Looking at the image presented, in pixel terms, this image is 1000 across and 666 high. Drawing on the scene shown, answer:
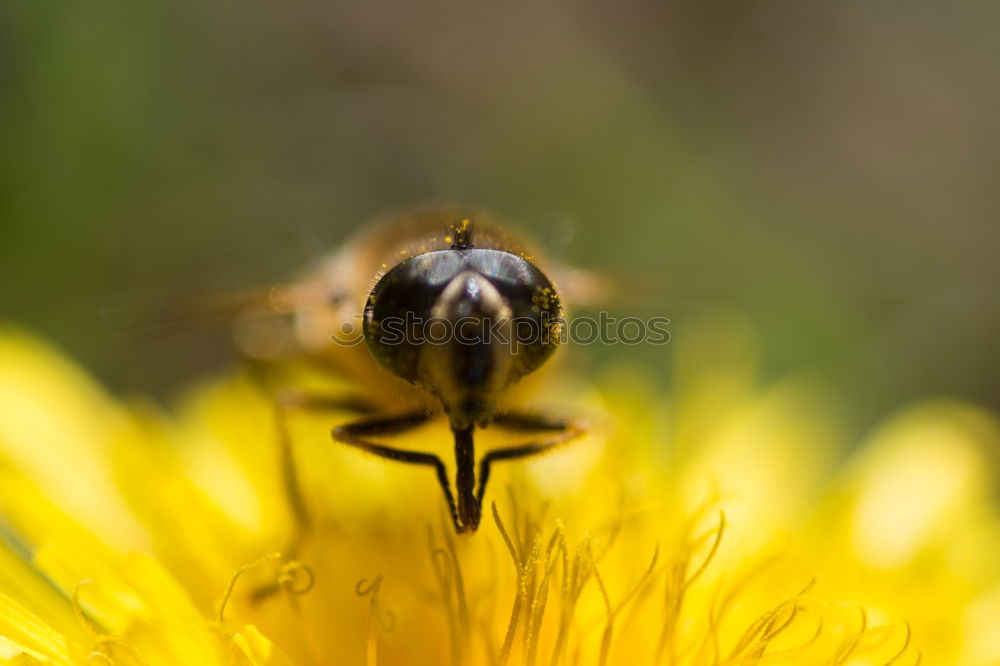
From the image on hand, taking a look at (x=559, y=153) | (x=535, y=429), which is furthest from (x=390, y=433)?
(x=559, y=153)

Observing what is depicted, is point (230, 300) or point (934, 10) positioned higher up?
point (934, 10)

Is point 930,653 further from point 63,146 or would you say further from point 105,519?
point 63,146

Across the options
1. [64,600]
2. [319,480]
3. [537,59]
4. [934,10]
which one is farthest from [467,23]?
[64,600]

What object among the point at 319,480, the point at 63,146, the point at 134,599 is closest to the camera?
the point at 134,599

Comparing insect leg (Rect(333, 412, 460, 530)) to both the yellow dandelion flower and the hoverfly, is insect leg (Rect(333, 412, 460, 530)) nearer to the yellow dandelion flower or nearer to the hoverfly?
the hoverfly

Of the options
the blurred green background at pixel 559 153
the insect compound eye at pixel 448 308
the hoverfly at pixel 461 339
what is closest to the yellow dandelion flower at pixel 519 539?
the hoverfly at pixel 461 339
